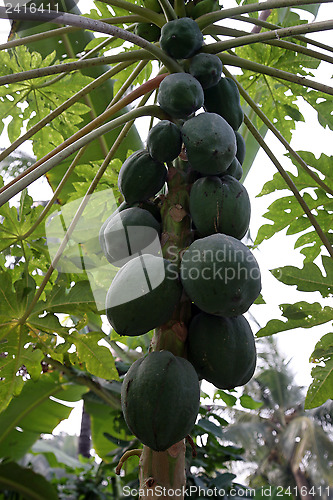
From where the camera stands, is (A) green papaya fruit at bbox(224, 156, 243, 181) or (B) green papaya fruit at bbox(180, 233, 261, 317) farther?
(A) green papaya fruit at bbox(224, 156, 243, 181)

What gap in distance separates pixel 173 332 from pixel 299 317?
738mm

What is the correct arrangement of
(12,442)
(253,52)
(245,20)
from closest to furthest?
1. (245,20)
2. (253,52)
3. (12,442)

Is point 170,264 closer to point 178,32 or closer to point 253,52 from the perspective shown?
point 178,32

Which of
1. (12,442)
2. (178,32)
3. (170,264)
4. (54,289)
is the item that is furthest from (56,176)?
(12,442)

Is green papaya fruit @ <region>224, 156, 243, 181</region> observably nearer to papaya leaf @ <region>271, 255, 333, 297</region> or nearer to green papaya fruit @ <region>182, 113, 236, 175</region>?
green papaya fruit @ <region>182, 113, 236, 175</region>

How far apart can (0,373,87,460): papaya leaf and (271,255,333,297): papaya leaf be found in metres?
2.38

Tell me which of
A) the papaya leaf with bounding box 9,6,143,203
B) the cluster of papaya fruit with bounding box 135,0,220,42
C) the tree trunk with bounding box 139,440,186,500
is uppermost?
the papaya leaf with bounding box 9,6,143,203

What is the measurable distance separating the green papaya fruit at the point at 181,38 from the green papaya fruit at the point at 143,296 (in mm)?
637

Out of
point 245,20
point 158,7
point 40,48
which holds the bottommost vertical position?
point 158,7

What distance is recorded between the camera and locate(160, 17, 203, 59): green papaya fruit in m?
1.29

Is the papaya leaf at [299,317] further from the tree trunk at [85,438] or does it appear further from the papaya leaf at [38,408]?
the tree trunk at [85,438]

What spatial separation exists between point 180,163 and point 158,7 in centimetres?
62

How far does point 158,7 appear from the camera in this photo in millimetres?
1542

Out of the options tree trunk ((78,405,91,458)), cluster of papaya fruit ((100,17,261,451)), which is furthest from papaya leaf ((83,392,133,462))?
cluster of papaya fruit ((100,17,261,451))
